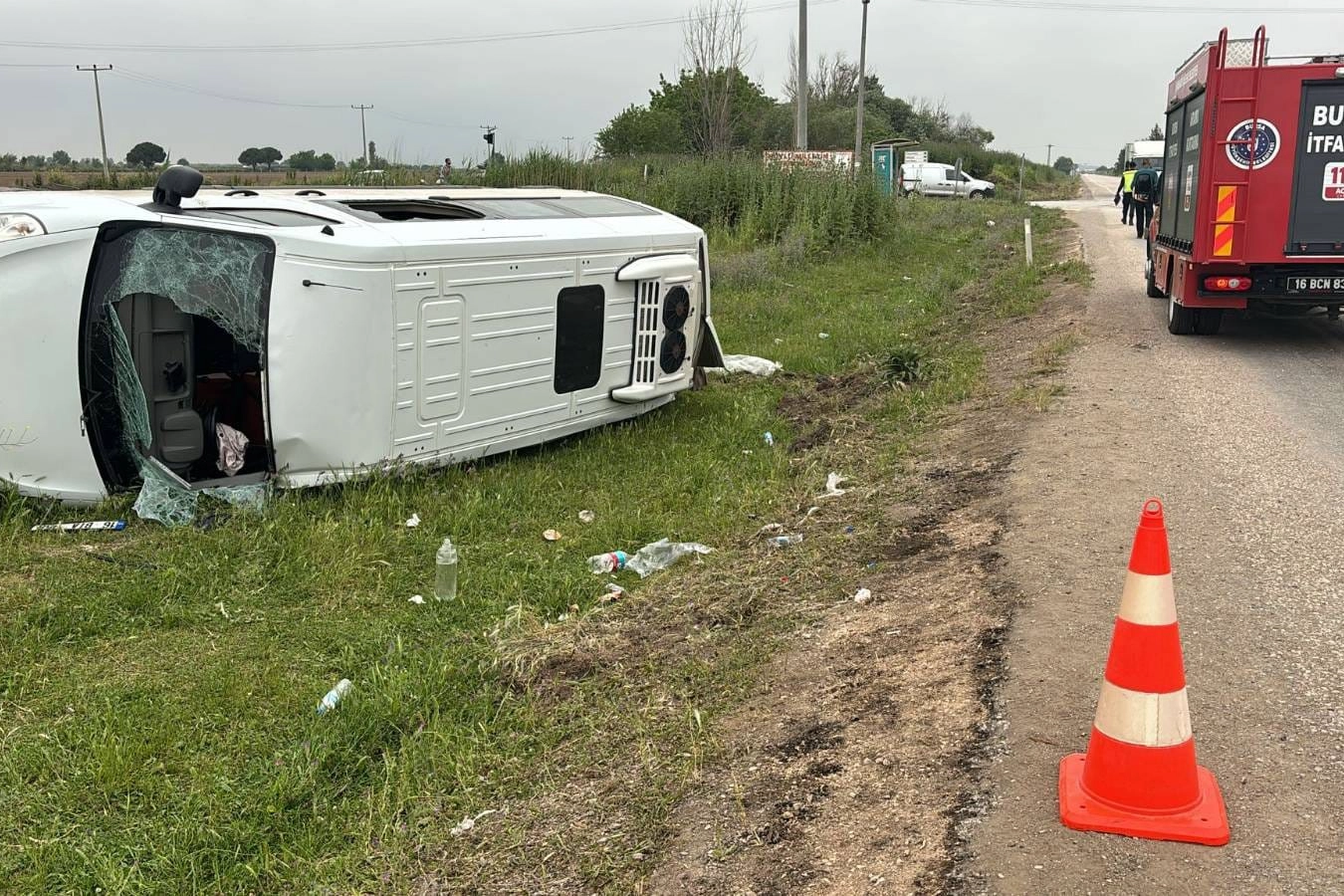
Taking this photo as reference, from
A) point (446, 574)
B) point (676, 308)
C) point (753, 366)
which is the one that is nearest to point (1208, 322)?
point (753, 366)

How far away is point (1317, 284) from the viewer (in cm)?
1048

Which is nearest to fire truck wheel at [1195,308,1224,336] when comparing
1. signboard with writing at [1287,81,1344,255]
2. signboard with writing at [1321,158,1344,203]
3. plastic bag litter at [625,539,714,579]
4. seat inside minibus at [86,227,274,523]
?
signboard with writing at [1287,81,1344,255]

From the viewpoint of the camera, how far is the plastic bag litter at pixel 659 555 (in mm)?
6254

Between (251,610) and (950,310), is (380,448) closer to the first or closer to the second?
(251,610)

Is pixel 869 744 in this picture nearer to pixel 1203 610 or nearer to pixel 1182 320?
pixel 1203 610

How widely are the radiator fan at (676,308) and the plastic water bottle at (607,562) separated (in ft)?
11.3

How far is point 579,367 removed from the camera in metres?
8.55

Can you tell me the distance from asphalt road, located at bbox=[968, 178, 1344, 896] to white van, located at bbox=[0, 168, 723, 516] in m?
3.57

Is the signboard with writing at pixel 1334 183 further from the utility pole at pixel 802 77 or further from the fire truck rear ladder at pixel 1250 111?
the utility pole at pixel 802 77

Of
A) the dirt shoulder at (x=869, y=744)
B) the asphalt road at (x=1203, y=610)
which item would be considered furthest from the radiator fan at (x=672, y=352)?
the dirt shoulder at (x=869, y=744)

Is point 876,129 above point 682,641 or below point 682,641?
above

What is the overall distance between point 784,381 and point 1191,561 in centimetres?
639

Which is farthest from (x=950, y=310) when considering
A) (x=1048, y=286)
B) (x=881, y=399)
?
(x=881, y=399)

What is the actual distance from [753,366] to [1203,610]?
738 cm
